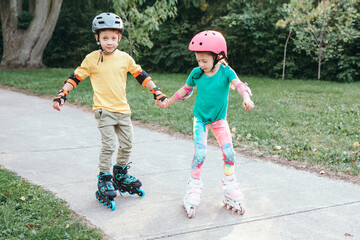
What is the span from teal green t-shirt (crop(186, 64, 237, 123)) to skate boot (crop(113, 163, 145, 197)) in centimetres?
96

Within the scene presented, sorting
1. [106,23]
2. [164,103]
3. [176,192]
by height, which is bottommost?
[176,192]

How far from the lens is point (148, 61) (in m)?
21.6

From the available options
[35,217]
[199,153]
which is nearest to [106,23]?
[199,153]

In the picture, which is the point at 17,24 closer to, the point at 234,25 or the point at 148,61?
the point at 148,61

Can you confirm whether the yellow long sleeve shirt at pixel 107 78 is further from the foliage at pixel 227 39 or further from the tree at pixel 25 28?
the tree at pixel 25 28

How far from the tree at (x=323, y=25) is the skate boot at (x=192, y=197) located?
1235 cm

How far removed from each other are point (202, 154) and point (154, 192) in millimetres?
770

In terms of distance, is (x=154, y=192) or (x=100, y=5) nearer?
(x=154, y=192)

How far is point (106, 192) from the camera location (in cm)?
383

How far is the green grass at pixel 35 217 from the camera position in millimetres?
3150

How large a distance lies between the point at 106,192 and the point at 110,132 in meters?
0.55

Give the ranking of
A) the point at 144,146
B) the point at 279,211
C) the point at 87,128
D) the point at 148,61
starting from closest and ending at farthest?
the point at 279,211 < the point at 144,146 < the point at 87,128 < the point at 148,61

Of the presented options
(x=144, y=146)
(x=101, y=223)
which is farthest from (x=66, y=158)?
(x=101, y=223)

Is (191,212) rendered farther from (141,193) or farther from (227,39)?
(227,39)
